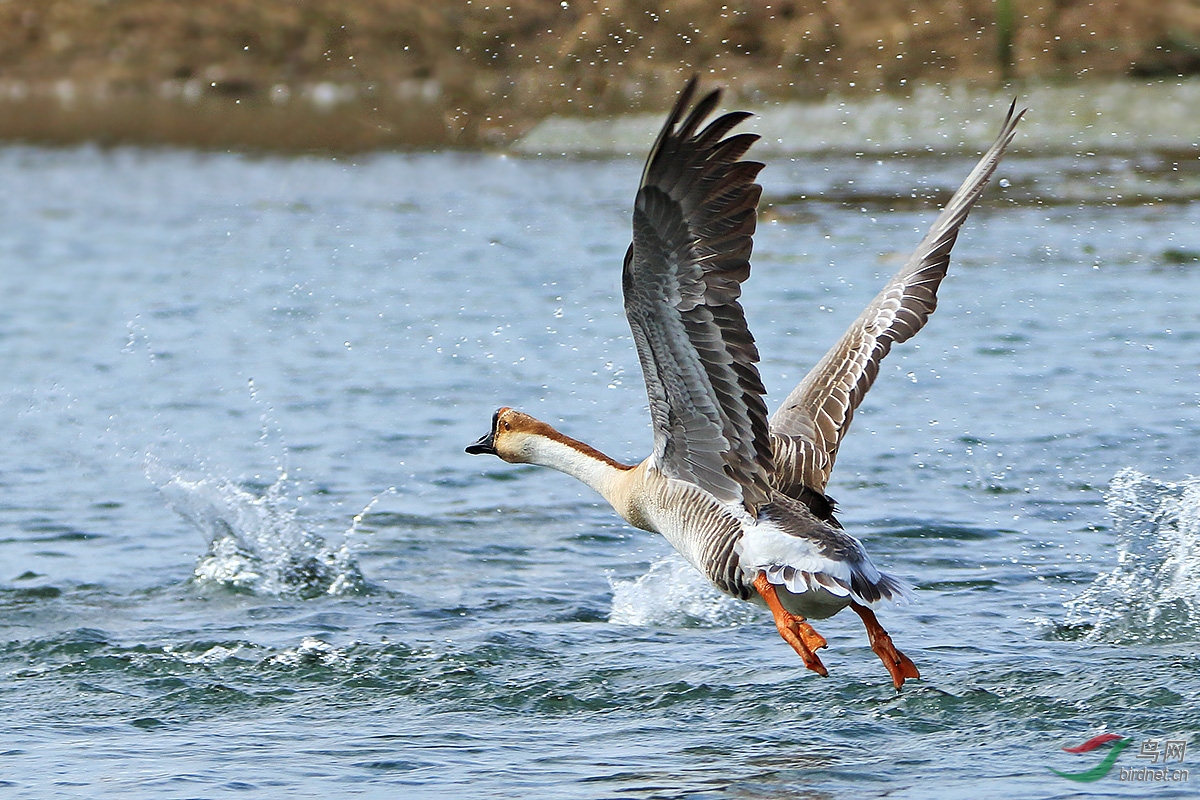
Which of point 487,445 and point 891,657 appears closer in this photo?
point 891,657

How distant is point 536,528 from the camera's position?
9.07 metres

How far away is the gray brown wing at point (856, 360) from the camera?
6.65m

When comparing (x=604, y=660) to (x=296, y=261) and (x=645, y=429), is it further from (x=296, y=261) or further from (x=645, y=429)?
(x=296, y=261)

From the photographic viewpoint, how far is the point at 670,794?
212 inches

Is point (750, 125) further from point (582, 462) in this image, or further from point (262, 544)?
point (582, 462)

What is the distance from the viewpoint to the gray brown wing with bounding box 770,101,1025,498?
6648mm

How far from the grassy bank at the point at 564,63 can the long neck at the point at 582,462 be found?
66.3 feet

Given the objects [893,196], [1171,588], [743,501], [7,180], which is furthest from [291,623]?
[7,180]

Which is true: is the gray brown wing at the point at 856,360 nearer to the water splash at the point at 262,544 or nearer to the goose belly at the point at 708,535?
the goose belly at the point at 708,535

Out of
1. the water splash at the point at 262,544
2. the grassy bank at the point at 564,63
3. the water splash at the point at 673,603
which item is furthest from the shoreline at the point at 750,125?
the water splash at the point at 673,603

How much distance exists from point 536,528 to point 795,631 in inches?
136

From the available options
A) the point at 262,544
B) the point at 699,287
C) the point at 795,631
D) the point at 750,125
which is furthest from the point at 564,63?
the point at 699,287

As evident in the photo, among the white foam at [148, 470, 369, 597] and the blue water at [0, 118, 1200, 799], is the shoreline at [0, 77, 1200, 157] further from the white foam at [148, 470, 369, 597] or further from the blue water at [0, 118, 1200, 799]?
the white foam at [148, 470, 369, 597]

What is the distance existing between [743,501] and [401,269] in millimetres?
10946
